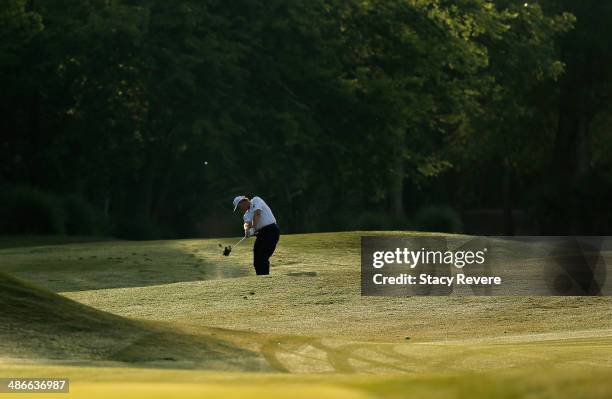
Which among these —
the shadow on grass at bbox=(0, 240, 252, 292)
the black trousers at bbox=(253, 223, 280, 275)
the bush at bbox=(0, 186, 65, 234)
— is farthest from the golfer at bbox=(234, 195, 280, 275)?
the bush at bbox=(0, 186, 65, 234)

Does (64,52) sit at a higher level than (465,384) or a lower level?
higher

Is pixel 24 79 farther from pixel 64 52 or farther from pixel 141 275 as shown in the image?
pixel 141 275

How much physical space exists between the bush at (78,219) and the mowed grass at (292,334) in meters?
12.5

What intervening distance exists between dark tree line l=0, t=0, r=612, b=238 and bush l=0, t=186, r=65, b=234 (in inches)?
2.8

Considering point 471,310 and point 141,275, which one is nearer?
point 471,310

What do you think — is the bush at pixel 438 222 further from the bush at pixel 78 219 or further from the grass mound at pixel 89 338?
the grass mound at pixel 89 338

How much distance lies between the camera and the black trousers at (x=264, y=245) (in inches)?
1081

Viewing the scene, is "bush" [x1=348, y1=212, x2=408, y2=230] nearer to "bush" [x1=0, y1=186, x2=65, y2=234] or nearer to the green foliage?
the green foliage

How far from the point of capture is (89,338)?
1578 centimetres

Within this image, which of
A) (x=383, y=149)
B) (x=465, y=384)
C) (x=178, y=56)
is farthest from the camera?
(x=383, y=149)

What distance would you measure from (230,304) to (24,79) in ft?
99.1

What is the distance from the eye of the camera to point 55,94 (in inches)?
2153

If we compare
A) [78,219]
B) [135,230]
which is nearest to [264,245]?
[78,219]

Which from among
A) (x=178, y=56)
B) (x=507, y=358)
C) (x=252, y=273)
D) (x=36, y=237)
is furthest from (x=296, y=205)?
(x=507, y=358)
